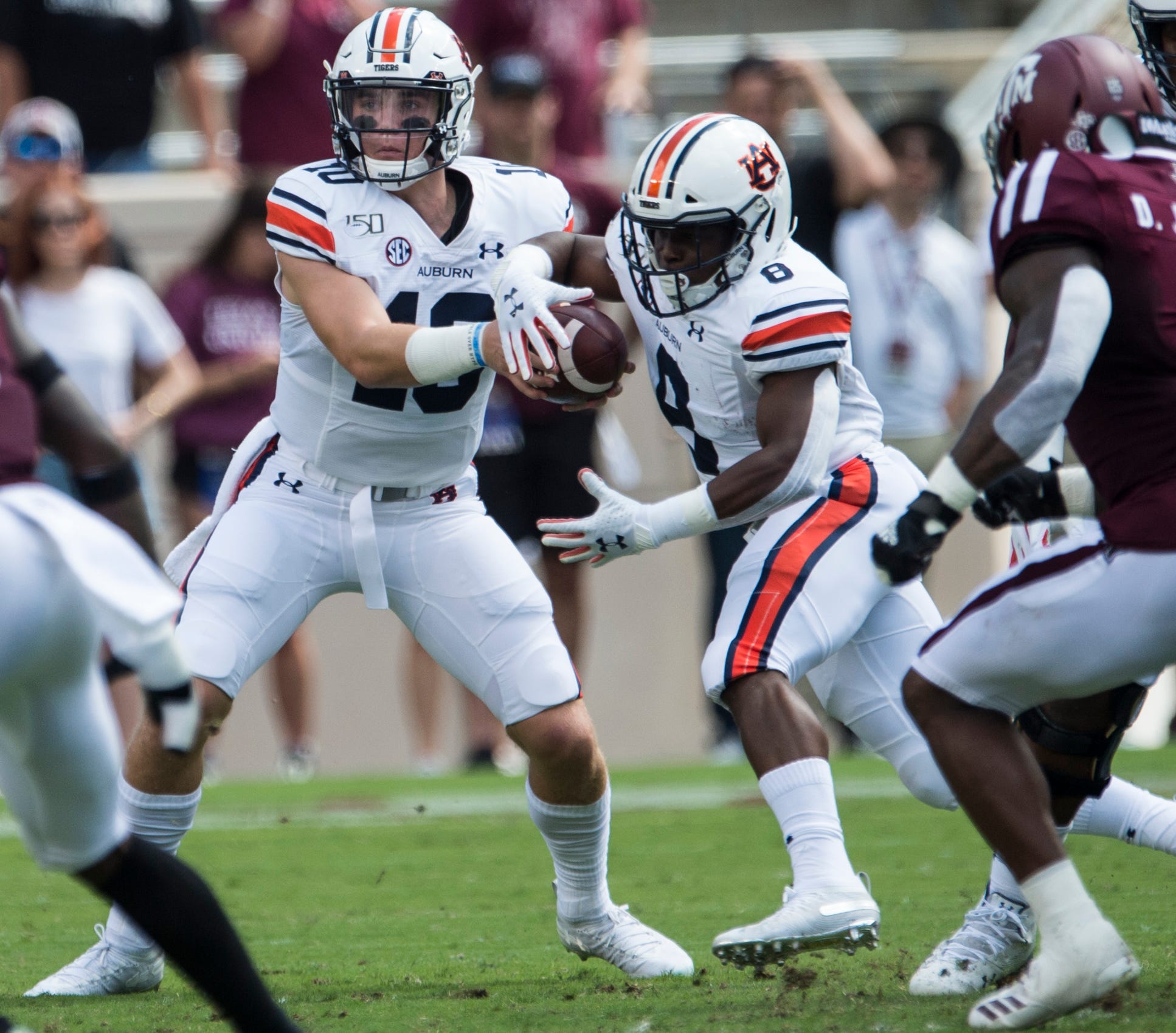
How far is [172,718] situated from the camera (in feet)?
7.84

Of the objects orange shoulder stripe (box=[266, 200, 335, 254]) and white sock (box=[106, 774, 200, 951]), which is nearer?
white sock (box=[106, 774, 200, 951])

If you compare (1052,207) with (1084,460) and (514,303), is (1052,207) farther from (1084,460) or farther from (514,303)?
(514,303)

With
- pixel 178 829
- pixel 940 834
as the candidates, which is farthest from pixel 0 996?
pixel 940 834

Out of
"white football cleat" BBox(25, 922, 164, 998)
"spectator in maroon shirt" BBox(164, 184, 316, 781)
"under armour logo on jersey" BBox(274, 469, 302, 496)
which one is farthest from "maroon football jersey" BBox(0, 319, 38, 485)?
"spectator in maroon shirt" BBox(164, 184, 316, 781)

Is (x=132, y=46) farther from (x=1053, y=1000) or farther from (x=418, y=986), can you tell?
(x=1053, y=1000)

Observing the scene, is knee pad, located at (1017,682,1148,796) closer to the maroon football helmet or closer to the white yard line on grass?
the maroon football helmet

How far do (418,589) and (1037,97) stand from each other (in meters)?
1.61

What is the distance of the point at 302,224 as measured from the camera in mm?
3572

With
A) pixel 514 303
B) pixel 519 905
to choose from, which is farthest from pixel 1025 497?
pixel 519 905

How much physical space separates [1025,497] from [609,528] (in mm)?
784

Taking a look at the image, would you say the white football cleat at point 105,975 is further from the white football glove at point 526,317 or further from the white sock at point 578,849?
the white football glove at point 526,317

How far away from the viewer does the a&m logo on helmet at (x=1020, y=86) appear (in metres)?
2.83

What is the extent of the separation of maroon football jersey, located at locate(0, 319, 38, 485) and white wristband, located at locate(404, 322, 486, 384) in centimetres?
72

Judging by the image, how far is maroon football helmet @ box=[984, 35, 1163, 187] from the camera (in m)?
2.77
